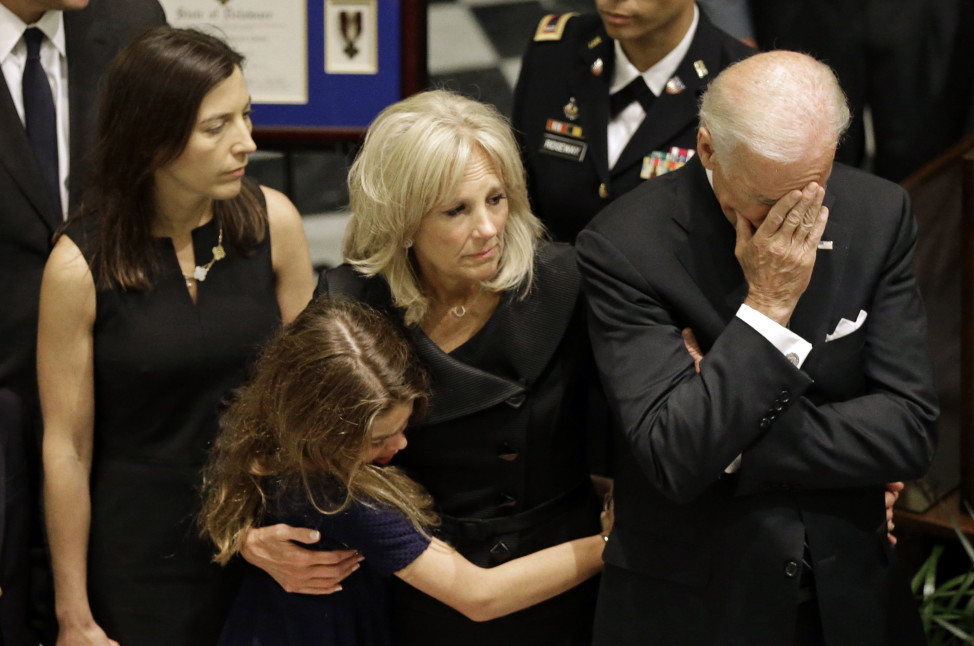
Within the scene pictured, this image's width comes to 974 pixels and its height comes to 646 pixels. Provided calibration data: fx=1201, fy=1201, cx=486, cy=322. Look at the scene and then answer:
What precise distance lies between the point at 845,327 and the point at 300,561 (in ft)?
3.65

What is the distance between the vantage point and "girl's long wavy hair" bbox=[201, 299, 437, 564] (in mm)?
2201

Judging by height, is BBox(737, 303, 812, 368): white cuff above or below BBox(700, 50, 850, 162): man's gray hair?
below

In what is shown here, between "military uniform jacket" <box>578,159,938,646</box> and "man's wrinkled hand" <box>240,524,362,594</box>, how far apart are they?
55 cm

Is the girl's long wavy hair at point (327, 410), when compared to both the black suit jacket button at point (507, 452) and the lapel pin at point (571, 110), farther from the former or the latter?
the lapel pin at point (571, 110)

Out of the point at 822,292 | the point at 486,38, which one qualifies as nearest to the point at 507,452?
the point at 822,292

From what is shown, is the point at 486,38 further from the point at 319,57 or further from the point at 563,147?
the point at 563,147

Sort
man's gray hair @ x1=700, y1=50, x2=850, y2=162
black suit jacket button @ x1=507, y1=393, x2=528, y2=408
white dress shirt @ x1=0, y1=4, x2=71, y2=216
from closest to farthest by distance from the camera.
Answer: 1. man's gray hair @ x1=700, y1=50, x2=850, y2=162
2. black suit jacket button @ x1=507, y1=393, x2=528, y2=408
3. white dress shirt @ x1=0, y1=4, x2=71, y2=216

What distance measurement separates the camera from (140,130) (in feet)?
8.06

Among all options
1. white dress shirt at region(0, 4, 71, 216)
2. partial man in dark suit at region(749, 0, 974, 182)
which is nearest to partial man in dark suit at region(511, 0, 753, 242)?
partial man in dark suit at region(749, 0, 974, 182)

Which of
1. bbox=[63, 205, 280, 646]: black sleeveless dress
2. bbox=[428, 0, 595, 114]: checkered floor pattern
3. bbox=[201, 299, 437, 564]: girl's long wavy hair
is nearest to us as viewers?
bbox=[201, 299, 437, 564]: girl's long wavy hair

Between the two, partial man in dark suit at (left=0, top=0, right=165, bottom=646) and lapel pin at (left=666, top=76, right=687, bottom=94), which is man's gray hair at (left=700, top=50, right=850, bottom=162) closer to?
lapel pin at (left=666, top=76, right=687, bottom=94)

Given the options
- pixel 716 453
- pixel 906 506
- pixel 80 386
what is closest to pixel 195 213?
pixel 80 386

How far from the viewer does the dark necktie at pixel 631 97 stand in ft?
9.38

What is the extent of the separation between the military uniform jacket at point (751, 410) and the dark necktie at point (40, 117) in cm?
144
